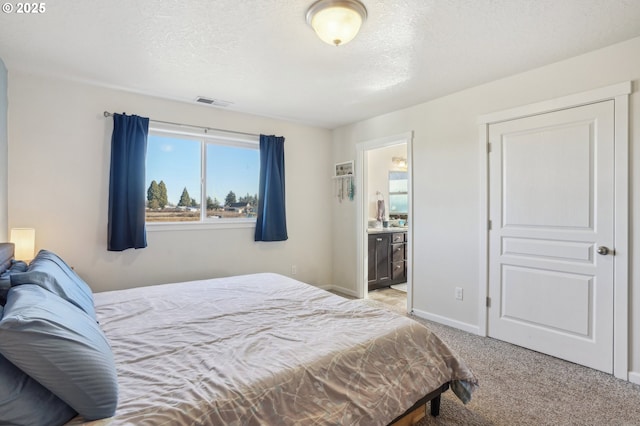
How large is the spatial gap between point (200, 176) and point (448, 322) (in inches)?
129

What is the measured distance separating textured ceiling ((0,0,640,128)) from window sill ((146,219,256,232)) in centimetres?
139

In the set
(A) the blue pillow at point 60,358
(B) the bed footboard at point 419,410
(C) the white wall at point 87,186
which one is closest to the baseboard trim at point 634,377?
(B) the bed footboard at point 419,410

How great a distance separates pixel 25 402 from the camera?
37.6 inches

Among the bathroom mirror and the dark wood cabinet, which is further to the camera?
the bathroom mirror

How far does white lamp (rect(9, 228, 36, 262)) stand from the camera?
2.54 m

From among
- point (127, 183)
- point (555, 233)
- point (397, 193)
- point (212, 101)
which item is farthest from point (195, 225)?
point (397, 193)

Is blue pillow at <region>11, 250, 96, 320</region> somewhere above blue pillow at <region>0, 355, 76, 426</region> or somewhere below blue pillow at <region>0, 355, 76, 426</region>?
above

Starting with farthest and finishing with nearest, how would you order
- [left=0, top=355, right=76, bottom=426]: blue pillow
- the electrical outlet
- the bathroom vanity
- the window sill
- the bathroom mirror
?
the bathroom mirror, the bathroom vanity, the window sill, the electrical outlet, [left=0, top=355, right=76, bottom=426]: blue pillow

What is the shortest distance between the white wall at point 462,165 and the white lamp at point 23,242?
143 inches

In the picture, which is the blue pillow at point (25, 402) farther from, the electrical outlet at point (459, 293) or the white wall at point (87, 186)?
the electrical outlet at point (459, 293)

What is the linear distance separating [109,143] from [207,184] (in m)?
1.08

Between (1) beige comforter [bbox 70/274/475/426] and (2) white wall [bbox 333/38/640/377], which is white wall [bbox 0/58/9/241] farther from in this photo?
(2) white wall [bbox 333/38/640/377]

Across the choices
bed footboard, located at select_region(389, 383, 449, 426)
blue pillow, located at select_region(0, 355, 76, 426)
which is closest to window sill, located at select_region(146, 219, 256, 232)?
blue pillow, located at select_region(0, 355, 76, 426)

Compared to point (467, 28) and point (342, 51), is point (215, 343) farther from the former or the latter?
point (467, 28)
